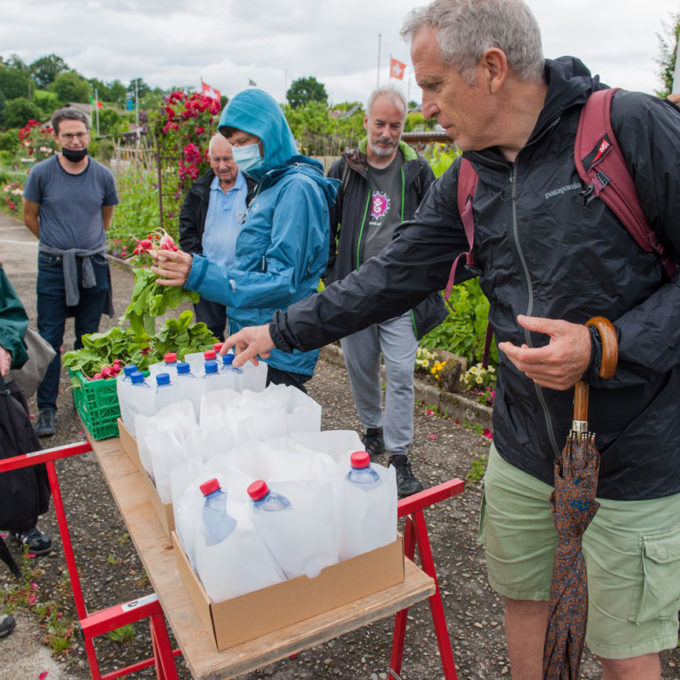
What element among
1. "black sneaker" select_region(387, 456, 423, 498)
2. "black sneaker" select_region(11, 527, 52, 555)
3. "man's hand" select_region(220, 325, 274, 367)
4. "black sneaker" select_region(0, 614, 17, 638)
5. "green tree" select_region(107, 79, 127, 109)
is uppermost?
"green tree" select_region(107, 79, 127, 109)

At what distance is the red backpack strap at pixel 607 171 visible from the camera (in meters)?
1.34

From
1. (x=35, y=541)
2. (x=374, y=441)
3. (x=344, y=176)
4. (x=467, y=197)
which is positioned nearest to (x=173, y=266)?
(x=467, y=197)

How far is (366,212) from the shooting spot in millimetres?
3588

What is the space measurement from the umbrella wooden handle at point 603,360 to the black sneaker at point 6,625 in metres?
2.52

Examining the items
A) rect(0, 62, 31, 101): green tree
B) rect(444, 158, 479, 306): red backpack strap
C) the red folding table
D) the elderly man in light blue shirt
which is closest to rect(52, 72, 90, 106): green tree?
rect(0, 62, 31, 101): green tree

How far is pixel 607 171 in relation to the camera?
1.35 m

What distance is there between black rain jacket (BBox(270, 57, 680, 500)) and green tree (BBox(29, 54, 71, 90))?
12707 cm

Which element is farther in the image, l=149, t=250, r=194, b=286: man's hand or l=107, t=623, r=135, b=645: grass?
l=107, t=623, r=135, b=645: grass

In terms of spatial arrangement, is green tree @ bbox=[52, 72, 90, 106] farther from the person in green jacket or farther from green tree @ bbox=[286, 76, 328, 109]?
the person in green jacket

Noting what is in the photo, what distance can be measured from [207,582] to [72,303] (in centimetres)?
376

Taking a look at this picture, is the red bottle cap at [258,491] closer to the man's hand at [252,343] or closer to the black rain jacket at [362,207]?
the man's hand at [252,343]

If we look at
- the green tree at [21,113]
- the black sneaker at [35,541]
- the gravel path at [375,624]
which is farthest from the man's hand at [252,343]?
the green tree at [21,113]

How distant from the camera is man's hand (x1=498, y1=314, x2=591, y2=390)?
→ 1.32m

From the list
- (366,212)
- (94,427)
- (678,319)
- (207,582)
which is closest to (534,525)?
(678,319)
